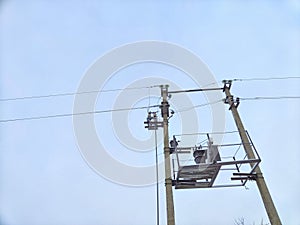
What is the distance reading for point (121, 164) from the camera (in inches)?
271

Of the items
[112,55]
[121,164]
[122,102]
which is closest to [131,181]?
[121,164]

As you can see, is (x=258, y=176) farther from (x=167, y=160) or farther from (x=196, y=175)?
(x=167, y=160)

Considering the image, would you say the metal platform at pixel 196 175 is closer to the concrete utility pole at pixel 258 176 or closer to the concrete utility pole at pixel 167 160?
the concrete utility pole at pixel 167 160

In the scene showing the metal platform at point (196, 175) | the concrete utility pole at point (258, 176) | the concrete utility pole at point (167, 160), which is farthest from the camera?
the metal platform at point (196, 175)

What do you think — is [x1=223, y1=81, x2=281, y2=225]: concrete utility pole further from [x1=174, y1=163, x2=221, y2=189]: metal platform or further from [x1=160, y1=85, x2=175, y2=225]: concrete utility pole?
[x1=160, y1=85, x2=175, y2=225]: concrete utility pole

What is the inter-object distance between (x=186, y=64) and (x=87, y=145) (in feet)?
10.6

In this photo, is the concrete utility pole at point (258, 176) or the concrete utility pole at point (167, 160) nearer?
the concrete utility pole at point (258, 176)

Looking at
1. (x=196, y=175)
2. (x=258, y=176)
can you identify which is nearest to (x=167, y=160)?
(x=196, y=175)

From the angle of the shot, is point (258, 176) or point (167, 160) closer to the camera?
point (258, 176)

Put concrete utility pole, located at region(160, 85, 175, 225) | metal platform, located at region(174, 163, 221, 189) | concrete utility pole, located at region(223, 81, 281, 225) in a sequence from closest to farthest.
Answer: concrete utility pole, located at region(223, 81, 281, 225)
concrete utility pole, located at region(160, 85, 175, 225)
metal platform, located at region(174, 163, 221, 189)

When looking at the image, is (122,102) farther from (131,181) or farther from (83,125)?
(131,181)

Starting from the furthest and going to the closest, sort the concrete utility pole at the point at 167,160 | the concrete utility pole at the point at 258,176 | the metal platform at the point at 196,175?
the metal platform at the point at 196,175 → the concrete utility pole at the point at 167,160 → the concrete utility pole at the point at 258,176

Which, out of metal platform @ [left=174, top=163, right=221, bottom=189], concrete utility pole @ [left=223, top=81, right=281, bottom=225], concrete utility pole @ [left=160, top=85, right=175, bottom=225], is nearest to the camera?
concrete utility pole @ [left=223, top=81, right=281, bottom=225]

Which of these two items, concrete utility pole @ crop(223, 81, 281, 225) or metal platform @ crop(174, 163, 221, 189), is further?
metal platform @ crop(174, 163, 221, 189)
